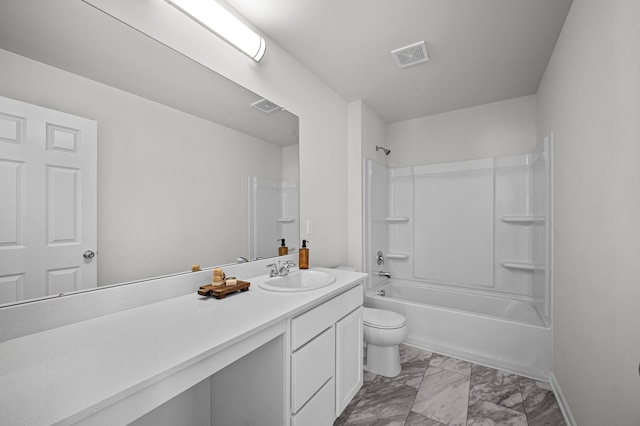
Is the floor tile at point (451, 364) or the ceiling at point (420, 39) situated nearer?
the ceiling at point (420, 39)

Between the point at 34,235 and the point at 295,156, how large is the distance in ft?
4.79

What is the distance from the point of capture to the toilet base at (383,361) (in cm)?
208

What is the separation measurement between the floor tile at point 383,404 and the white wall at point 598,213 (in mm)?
900

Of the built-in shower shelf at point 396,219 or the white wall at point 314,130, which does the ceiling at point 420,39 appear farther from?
the built-in shower shelf at point 396,219

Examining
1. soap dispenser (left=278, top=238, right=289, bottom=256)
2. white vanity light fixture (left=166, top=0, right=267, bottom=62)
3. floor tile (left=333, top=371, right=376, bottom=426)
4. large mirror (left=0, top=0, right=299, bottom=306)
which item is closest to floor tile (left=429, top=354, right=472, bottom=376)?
floor tile (left=333, top=371, right=376, bottom=426)

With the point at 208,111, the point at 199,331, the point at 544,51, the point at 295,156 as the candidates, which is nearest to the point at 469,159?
the point at 544,51

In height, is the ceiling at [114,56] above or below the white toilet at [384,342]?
above

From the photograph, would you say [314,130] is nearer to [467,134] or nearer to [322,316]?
[322,316]

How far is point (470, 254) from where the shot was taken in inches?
116

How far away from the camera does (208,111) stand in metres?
1.45

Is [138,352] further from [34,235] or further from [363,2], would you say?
[363,2]

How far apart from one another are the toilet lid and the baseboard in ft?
3.29

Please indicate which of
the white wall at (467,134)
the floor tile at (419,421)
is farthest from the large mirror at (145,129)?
the white wall at (467,134)

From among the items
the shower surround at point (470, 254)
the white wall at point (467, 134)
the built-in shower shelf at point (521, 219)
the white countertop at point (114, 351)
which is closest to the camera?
the white countertop at point (114, 351)
